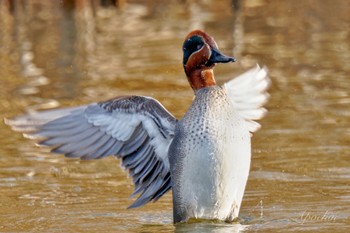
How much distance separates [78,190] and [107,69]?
4984mm

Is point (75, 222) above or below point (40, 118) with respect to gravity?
below

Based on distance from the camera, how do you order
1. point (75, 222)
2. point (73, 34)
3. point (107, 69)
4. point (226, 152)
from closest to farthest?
point (226, 152) < point (75, 222) < point (107, 69) < point (73, 34)

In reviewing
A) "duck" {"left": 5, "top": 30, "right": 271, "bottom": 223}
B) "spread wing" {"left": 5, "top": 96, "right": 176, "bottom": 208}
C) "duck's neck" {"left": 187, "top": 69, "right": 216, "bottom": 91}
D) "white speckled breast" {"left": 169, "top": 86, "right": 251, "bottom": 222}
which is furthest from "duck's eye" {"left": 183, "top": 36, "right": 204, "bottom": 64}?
"spread wing" {"left": 5, "top": 96, "right": 176, "bottom": 208}

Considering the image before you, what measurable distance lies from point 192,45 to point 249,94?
30.2 inches

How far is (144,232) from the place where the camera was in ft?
22.2

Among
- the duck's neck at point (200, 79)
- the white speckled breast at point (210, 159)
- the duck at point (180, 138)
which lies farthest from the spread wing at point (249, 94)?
the white speckled breast at point (210, 159)

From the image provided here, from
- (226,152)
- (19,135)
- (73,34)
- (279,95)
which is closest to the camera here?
(226,152)

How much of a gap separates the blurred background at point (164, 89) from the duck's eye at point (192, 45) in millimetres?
1136

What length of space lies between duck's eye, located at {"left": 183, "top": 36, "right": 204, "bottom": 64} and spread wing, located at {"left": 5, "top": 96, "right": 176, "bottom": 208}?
1.40ft

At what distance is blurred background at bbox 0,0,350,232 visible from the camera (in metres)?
7.17

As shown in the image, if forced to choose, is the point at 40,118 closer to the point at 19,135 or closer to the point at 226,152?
the point at 226,152

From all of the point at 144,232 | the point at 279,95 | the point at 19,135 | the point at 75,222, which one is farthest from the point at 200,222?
the point at 279,95

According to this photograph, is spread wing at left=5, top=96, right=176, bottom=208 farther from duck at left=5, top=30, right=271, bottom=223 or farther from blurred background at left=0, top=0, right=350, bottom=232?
blurred background at left=0, top=0, right=350, bottom=232

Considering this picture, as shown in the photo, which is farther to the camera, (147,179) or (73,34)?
(73,34)
